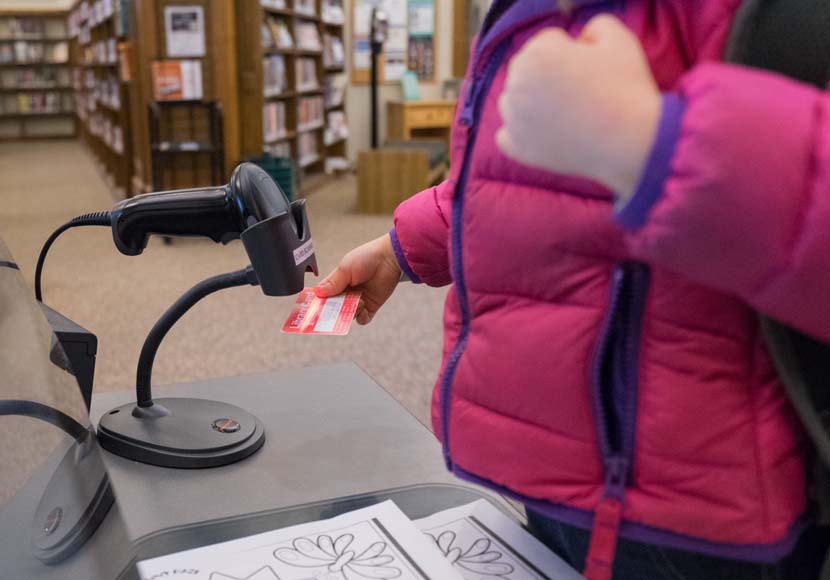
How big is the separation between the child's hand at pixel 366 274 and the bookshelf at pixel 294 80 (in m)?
4.29

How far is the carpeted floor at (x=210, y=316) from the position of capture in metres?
2.83

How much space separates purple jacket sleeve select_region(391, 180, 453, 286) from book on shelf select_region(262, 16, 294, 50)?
4870 millimetres

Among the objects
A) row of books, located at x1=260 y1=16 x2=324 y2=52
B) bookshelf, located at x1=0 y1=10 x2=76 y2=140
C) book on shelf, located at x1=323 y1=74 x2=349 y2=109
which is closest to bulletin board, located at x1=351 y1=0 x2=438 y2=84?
book on shelf, located at x1=323 y1=74 x2=349 y2=109

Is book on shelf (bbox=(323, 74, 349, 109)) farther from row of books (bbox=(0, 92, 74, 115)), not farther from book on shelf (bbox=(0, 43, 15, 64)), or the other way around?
book on shelf (bbox=(0, 43, 15, 64))

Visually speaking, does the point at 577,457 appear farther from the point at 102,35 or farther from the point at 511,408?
the point at 102,35

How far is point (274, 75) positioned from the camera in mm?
5734

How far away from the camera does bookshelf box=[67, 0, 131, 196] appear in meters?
5.90

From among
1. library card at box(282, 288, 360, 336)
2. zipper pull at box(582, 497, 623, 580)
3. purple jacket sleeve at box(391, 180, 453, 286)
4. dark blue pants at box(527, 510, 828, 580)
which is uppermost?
purple jacket sleeve at box(391, 180, 453, 286)

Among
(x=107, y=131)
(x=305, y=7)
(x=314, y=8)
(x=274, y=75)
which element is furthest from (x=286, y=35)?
(x=107, y=131)

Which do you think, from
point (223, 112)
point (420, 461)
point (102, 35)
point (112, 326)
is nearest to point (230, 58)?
point (223, 112)

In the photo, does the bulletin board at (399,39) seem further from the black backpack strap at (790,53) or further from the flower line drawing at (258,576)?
the black backpack strap at (790,53)

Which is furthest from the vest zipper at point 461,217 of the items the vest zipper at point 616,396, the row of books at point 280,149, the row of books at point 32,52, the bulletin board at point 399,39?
the row of books at point 32,52

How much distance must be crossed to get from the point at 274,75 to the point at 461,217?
17.9 ft

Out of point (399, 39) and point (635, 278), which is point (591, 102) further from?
point (399, 39)
